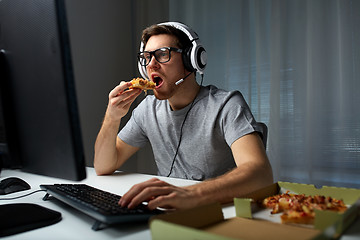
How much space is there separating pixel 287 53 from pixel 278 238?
7.25 feet

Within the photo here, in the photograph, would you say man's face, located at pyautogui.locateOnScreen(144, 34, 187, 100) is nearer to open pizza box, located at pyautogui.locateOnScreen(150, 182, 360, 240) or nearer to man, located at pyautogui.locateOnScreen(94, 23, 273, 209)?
man, located at pyautogui.locateOnScreen(94, 23, 273, 209)

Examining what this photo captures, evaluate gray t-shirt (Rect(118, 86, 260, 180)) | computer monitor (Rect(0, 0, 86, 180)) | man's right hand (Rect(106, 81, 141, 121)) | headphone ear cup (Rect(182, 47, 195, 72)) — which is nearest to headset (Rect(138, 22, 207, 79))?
headphone ear cup (Rect(182, 47, 195, 72))

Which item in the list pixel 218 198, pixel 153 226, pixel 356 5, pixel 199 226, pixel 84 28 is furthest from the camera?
pixel 84 28

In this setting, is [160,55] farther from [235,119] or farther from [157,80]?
[235,119]

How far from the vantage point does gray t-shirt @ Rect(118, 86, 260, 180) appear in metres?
1.41

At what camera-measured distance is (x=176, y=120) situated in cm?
159

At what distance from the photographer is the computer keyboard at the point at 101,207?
0.66 meters

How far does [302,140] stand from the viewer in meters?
2.47

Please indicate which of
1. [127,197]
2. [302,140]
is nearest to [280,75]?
[302,140]

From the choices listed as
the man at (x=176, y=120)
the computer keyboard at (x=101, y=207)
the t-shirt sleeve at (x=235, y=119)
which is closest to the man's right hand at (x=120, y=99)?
the man at (x=176, y=120)

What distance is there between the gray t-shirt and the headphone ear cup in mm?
144

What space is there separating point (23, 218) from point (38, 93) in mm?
307

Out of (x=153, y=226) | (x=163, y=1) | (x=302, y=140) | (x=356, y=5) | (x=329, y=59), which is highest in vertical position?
(x=163, y=1)

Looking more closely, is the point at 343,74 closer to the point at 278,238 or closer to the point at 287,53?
the point at 287,53
